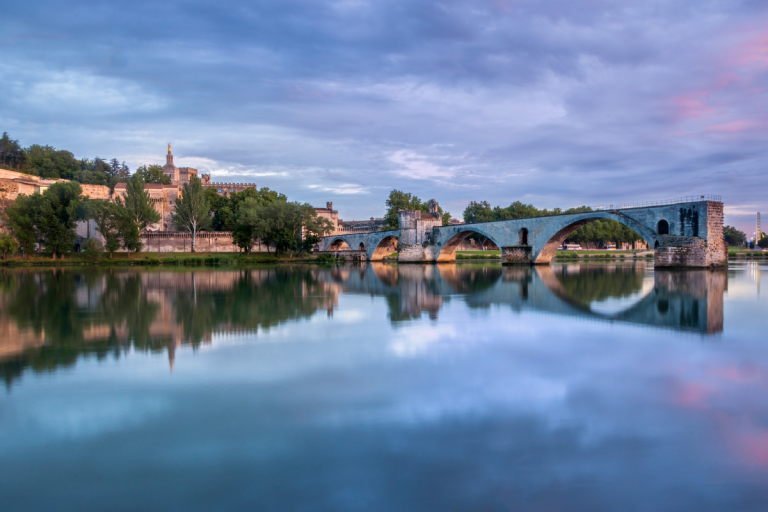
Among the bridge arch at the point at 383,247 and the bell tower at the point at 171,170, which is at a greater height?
the bell tower at the point at 171,170

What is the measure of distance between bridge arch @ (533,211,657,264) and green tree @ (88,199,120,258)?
130 ft

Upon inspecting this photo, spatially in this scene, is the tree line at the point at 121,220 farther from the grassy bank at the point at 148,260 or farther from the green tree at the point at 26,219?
the grassy bank at the point at 148,260

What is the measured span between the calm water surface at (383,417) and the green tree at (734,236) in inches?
5286

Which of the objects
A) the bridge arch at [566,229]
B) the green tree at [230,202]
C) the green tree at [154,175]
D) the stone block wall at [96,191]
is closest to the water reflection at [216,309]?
the bridge arch at [566,229]

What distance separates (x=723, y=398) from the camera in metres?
5.72

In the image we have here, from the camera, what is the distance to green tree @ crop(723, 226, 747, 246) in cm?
12069

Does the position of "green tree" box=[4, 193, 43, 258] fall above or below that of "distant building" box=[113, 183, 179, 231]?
below

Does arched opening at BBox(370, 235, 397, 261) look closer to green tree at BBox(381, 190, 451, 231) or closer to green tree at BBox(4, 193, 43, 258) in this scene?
green tree at BBox(381, 190, 451, 231)

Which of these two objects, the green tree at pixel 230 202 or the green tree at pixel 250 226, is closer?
the green tree at pixel 250 226

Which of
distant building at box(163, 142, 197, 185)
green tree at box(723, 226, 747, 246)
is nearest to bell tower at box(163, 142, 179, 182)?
distant building at box(163, 142, 197, 185)

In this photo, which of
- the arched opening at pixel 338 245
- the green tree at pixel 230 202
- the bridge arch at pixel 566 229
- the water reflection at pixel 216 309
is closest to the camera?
the water reflection at pixel 216 309

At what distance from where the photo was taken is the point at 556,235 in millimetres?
41906

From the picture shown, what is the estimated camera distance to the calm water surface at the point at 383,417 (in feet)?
11.9

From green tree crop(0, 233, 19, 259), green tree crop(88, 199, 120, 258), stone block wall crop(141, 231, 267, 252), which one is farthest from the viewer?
stone block wall crop(141, 231, 267, 252)
